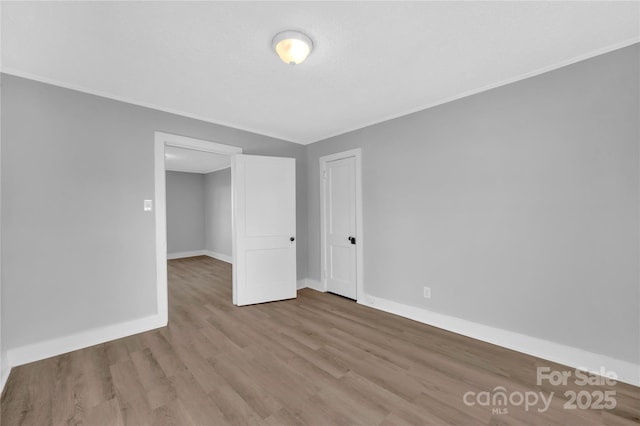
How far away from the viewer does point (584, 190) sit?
2.15 m

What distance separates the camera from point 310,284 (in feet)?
15.1

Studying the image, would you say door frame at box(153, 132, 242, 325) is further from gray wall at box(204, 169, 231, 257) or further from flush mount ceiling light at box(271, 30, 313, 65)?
gray wall at box(204, 169, 231, 257)

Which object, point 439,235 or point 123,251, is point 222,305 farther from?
point 439,235

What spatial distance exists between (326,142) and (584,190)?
315cm

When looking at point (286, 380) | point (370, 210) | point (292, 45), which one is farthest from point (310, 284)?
point (292, 45)

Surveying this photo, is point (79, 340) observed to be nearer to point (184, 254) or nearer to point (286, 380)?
point (286, 380)

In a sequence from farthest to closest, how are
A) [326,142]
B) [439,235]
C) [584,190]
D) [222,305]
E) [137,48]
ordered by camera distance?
[326,142] → [222,305] → [439,235] → [584,190] → [137,48]

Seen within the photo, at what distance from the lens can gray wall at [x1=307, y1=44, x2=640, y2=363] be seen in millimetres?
2016

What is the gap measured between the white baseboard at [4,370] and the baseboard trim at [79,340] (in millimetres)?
57

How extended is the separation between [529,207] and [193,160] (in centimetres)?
634

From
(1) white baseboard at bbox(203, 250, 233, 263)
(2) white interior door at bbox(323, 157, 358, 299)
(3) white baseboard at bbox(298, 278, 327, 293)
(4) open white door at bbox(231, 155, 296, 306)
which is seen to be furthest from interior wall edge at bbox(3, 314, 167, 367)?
(1) white baseboard at bbox(203, 250, 233, 263)

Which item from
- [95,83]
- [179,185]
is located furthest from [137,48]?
[179,185]

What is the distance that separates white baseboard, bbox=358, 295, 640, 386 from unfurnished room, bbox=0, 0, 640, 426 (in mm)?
16

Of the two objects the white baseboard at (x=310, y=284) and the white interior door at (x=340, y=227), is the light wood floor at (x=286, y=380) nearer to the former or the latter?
the white interior door at (x=340, y=227)
